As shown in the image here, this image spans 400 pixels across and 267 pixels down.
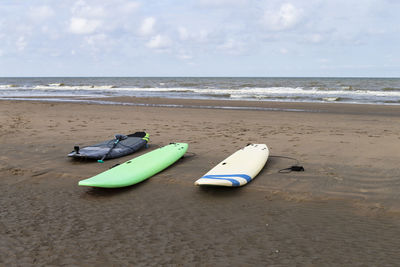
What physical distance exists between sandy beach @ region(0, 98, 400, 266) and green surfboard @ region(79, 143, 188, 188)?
0.13 meters

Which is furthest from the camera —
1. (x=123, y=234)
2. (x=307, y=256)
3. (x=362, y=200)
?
(x=362, y=200)

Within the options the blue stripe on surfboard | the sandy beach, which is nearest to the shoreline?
the sandy beach

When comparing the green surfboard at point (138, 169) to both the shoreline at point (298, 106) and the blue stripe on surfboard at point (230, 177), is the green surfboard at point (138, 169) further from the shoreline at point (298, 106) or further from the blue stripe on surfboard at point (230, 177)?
the shoreline at point (298, 106)

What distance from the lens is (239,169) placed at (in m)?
5.34

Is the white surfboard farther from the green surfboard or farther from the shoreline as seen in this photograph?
the shoreline

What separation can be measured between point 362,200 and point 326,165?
1.53m

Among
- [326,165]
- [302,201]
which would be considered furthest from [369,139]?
[302,201]

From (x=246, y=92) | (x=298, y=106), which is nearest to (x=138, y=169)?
(x=298, y=106)

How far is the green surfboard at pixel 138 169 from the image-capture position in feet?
16.0

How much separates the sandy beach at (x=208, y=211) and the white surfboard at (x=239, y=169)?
0.55ft

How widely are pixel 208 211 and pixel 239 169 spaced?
1.29 meters

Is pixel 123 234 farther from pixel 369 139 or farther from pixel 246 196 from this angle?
pixel 369 139

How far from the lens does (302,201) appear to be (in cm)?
451

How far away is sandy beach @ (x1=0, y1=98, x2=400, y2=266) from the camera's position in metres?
3.21
